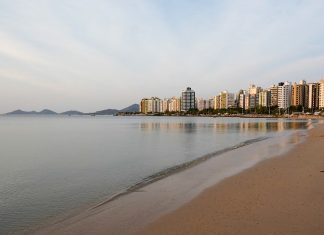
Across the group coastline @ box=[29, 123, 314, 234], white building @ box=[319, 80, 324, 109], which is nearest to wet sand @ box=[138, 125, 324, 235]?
coastline @ box=[29, 123, 314, 234]

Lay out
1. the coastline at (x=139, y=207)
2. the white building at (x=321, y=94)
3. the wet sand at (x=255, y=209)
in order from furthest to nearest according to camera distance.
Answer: the white building at (x=321, y=94) → the coastline at (x=139, y=207) → the wet sand at (x=255, y=209)

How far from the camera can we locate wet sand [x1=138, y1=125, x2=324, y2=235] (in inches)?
257

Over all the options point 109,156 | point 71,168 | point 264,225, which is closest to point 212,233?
point 264,225

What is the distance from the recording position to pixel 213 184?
1145cm

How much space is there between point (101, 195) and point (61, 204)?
150 cm

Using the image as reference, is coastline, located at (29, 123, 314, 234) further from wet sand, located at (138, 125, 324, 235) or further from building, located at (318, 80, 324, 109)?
building, located at (318, 80, 324, 109)

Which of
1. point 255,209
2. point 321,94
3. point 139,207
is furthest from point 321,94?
point 139,207

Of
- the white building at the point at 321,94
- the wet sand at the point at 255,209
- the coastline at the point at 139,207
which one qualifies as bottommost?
the coastline at the point at 139,207

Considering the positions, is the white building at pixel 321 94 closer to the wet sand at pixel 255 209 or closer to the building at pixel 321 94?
the building at pixel 321 94

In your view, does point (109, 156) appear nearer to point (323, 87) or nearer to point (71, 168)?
point (71, 168)

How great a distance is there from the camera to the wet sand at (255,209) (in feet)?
21.4

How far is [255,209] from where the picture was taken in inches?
307

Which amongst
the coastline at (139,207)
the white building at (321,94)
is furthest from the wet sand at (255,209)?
the white building at (321,94)

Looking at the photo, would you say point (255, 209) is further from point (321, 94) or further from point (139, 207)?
point (321, 94)
